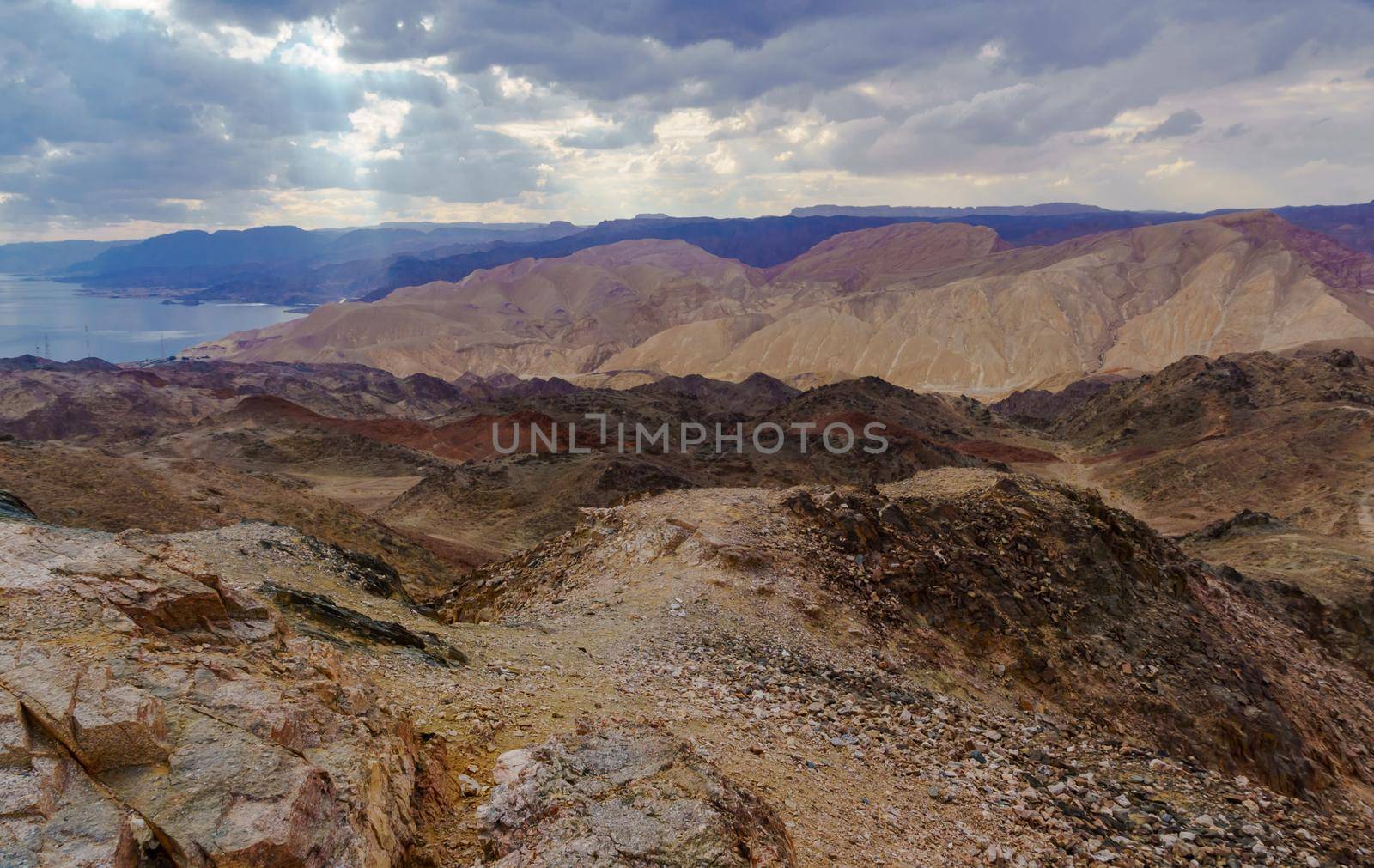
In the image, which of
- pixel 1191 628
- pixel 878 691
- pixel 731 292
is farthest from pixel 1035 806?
pixel 731 292

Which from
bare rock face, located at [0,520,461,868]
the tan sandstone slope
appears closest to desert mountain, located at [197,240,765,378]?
the tan sandstone slope

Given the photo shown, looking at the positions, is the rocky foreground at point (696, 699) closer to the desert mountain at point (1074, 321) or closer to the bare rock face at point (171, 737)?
the bare rock face at point (171, 737)

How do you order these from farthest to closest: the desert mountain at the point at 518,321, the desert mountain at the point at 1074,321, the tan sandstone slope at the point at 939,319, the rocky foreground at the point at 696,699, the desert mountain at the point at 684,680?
1. the desert mountain at the point at 518,321
2. the tan sandstone slope at the point at 939,319
3. the desert mountain at the point at 1074,321
4. the desert mountain at the point at 684,680
5. the rocky foreground at the point at 696,699

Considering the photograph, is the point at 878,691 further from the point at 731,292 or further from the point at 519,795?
the point at 731,292

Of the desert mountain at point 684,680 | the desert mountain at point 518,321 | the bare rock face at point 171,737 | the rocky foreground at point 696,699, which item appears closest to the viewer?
the bare rock face at point 171,737

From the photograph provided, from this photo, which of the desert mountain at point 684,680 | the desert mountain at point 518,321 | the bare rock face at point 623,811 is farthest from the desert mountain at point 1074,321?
the bare rock face at point 623,811

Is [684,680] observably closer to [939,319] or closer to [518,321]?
[939,319]
